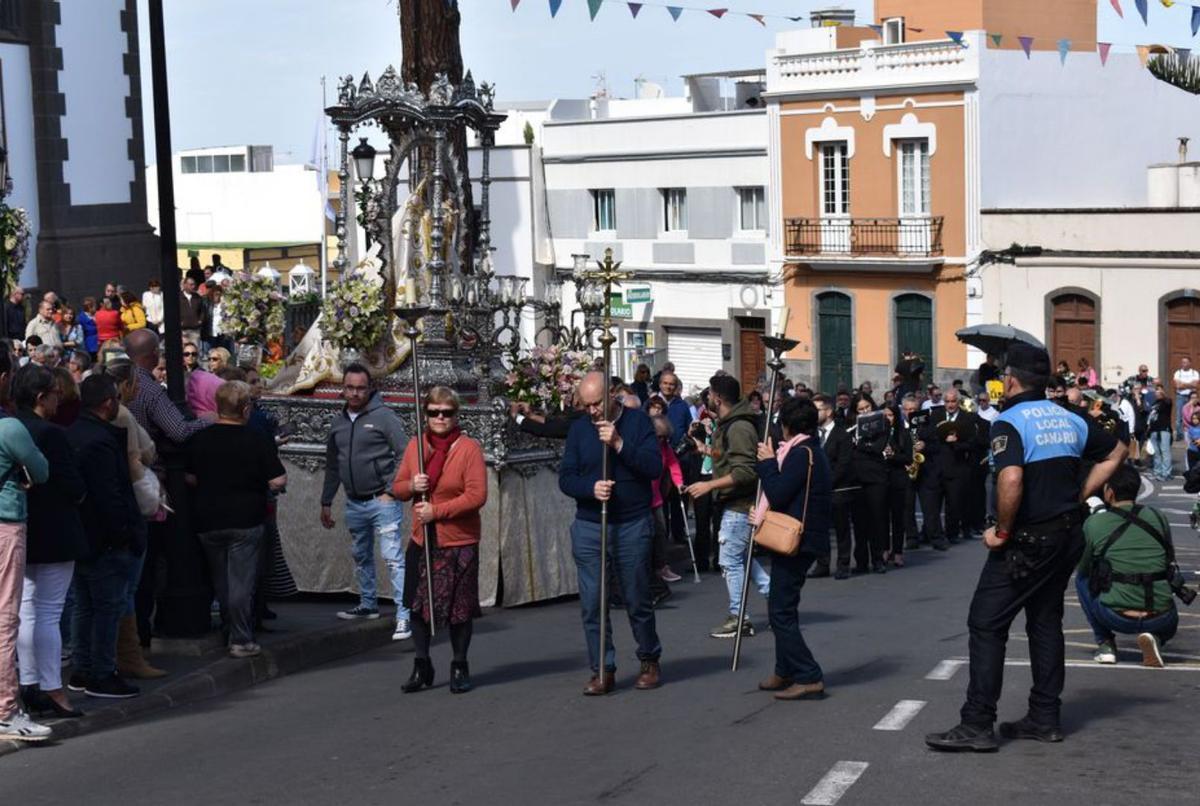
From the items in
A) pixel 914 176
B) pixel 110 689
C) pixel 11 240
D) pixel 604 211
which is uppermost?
pixel 914 176

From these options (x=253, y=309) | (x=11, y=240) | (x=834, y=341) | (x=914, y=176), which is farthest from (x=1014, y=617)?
(x=834, y=341)

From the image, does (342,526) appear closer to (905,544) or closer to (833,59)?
(905,544)

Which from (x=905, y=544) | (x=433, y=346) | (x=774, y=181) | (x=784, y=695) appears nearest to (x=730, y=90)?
(x=774, y=181)

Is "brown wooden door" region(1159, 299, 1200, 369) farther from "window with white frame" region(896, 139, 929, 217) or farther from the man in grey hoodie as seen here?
the man in grey hoodie

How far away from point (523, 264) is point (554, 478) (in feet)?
119

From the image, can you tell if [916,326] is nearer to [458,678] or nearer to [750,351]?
[750,351]

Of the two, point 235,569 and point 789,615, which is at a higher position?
point 235,569

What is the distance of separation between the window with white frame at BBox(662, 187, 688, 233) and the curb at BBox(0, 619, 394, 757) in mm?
35968

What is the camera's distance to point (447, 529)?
11.6 m

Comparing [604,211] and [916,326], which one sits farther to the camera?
[604,211]

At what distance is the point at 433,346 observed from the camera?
16.8 metres

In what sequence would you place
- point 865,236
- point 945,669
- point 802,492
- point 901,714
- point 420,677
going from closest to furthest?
point 901,714
point 802,492
point 420,677
point 945,669
point 865,236

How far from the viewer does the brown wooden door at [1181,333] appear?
131 ft

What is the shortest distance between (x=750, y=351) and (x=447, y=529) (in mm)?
36642
